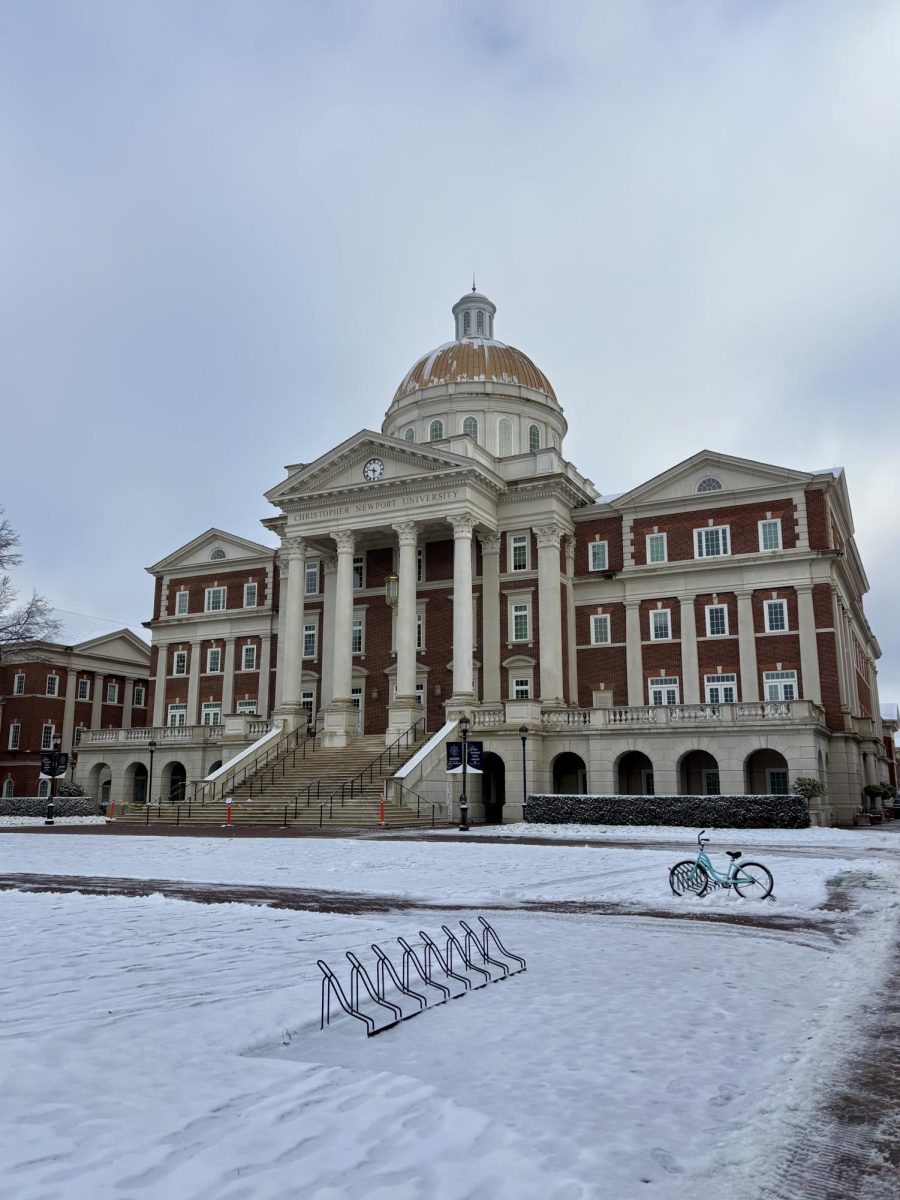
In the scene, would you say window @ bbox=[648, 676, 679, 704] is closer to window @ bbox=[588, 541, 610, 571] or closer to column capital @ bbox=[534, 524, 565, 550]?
window @ bbox=[588, 541, 610, 571]

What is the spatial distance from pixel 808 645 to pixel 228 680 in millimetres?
33607

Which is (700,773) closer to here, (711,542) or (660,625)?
(660,625)

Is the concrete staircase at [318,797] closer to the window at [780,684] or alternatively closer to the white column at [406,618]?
the white column at [406,618]

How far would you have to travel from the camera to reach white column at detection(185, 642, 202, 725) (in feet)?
204

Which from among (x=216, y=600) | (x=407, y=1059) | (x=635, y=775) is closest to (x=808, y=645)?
(x=635, y=775)

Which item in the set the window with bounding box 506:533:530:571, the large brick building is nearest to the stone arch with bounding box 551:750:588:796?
the large brick building

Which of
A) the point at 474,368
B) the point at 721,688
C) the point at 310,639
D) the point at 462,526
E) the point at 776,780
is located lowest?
the point at 776,780

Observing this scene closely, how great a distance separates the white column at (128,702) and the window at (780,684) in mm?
55856

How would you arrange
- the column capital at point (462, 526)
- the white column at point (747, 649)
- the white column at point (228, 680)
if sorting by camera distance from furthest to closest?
the white column at point (228, 680) < the column capital at point (462, 526) < the white column at point (747, 649)

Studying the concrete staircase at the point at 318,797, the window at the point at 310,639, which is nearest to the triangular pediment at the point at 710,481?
the concrete staircase at the point at 318,797

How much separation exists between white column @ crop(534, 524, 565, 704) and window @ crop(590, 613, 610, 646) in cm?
219

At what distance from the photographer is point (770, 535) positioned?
47625 mm

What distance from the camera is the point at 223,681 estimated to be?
61.8 m

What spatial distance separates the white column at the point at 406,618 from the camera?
48.4 meters
